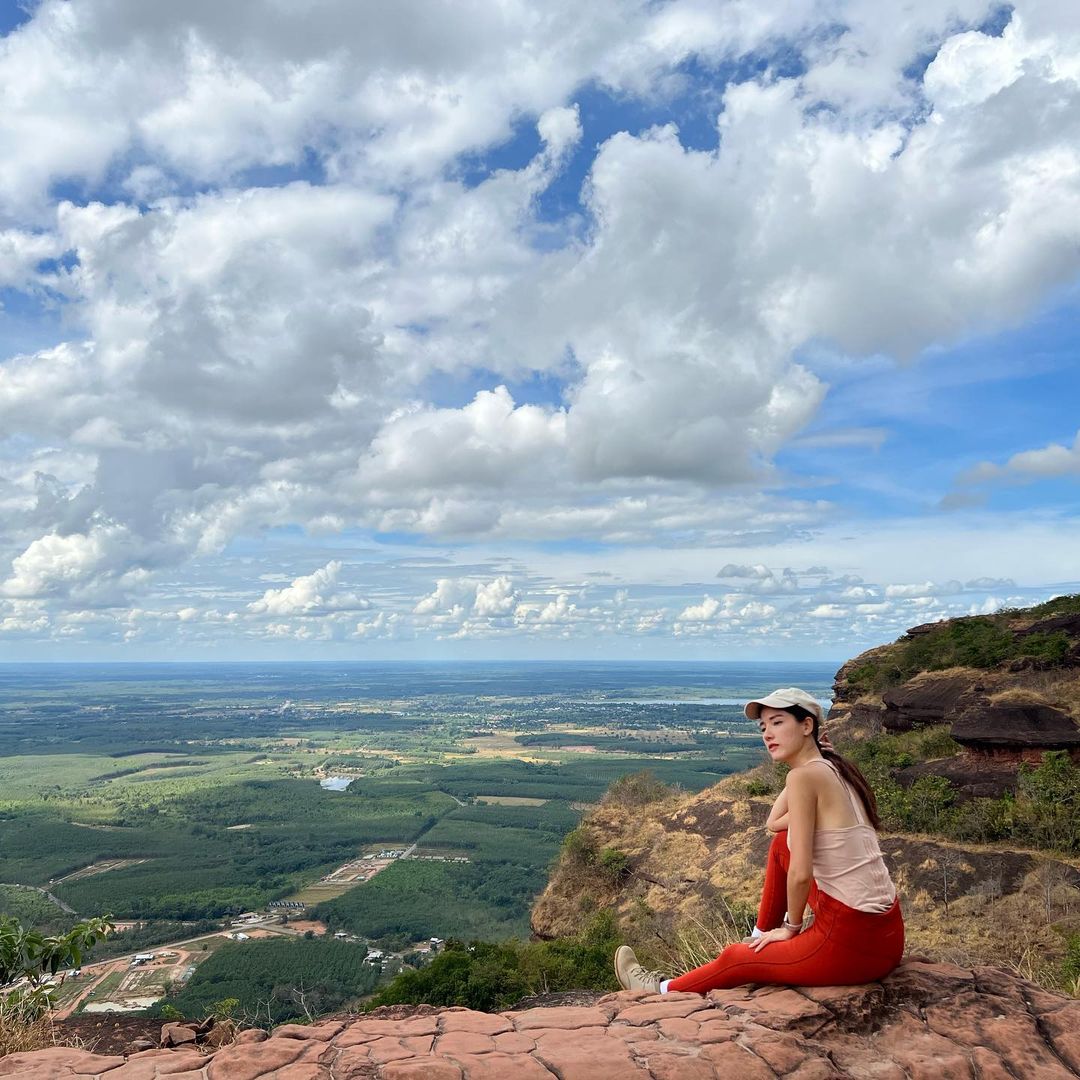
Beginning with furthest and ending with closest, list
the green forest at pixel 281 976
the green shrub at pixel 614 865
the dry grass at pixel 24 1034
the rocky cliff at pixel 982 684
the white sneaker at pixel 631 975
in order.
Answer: the green forest at pixel 281 976, the green shrub at pixel 614 865, the rocky cliff at pixel 982 684, the white sneaker at pixel 631 975, the dry grass at pixel 24 1034

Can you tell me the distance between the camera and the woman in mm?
4648

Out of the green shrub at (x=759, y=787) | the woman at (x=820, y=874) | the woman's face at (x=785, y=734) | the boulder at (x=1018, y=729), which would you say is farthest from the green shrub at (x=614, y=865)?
the woman's face at (x=785, y=734)

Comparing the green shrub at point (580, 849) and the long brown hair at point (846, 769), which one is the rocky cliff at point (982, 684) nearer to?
the green shrub at point (580, 849)

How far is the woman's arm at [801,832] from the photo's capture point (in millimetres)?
4648

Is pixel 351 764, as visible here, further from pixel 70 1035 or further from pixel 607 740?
pixel 70 1035

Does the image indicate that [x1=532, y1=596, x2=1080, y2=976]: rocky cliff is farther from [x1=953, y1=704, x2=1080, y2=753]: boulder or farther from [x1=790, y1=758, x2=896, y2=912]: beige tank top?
[x1=790, y1=758, x2=896, y2=912]: beige tank top

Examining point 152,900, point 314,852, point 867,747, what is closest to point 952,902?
point 867,747

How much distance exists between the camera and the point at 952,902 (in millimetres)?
19359

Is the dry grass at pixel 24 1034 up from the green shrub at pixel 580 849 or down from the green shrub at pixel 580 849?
up

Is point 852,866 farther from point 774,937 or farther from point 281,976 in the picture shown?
point 281,976

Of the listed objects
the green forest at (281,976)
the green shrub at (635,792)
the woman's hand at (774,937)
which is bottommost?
the green forest at (281,976)

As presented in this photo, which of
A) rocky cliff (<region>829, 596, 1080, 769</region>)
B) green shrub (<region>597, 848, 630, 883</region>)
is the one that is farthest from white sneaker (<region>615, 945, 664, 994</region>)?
rocky cliff (<region>829, 596, 1080, 769</region>)

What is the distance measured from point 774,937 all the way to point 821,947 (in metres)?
0.34

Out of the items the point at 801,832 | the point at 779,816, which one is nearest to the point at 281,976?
the point at 779,816
